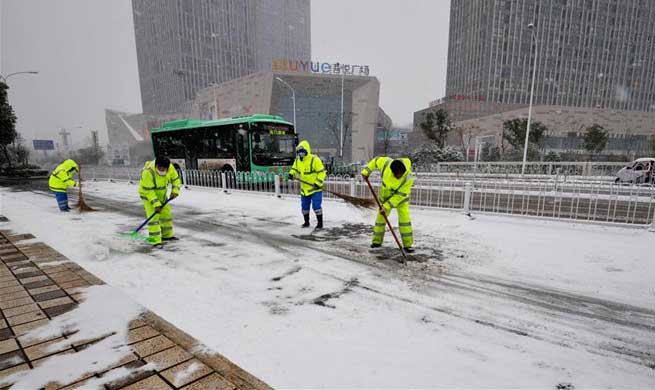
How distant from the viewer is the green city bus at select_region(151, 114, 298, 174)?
1362cm

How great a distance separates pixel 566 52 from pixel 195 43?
321 feet

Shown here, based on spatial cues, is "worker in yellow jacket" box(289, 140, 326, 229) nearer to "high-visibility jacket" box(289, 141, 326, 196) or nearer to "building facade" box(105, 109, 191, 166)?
"high-visibility jacket" box(289, 141, 326, 196)

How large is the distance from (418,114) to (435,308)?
75400 mm

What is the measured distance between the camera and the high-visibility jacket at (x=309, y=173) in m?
6.34

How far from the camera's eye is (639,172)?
14.6m

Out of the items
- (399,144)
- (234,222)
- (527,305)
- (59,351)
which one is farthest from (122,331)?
(399,144)

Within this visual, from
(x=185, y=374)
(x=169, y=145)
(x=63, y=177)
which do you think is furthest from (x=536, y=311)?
(x=169, y=145)

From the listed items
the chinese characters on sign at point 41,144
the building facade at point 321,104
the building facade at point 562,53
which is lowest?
the chinese characters on sign at point 41,144

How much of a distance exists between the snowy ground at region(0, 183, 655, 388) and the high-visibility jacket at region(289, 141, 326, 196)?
0.93 metres

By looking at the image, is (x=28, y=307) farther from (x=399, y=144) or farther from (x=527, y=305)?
(x=399, y=144)

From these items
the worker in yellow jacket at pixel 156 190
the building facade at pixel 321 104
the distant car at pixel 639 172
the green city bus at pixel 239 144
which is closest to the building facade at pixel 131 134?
the building facade at pixel 321 104

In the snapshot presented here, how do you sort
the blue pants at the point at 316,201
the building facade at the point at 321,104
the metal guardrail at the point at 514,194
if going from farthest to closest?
the building facade at the point at 321,104 → the metal guardrail at the point at 514,194 → the blue pants at the point at 316,201

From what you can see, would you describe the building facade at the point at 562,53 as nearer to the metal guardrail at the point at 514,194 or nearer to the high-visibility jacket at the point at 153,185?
the metal guardrail at the point at 514,194

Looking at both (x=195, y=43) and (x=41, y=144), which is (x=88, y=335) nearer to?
(x=41, y=144)
